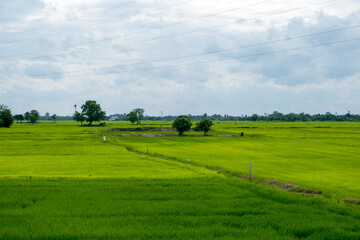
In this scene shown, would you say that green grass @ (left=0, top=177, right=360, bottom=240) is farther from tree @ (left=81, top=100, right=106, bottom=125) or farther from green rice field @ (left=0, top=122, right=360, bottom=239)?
tree @ (left=81, top=100, right=106, bottom=125)

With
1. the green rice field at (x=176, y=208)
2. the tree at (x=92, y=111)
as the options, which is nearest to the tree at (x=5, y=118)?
the tree at (x=92, y=111)

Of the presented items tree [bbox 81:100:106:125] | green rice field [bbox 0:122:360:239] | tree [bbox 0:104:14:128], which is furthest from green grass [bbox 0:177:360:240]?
tree [bbox 81:100:106:125]

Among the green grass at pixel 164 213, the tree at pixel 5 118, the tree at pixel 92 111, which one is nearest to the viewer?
the green grass at pixel 164 213

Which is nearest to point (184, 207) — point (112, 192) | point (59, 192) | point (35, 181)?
point (112, 192)

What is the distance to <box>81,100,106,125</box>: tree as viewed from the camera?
175m

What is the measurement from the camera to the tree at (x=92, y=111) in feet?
574

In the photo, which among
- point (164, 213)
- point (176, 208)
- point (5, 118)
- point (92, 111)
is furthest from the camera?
point (92, 111)

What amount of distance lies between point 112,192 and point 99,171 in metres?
9.00

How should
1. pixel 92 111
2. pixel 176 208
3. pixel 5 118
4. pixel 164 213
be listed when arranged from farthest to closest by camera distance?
pixel 92 111 < pixel 5 118 < pixel 176 208 < pixel 164 213

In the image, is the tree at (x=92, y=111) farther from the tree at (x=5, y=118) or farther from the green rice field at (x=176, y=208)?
the green rice field at (x=176, y=208)

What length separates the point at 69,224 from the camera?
476 inches

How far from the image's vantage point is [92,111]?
175375 millimetres

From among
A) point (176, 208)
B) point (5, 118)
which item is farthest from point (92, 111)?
point (176, 208)

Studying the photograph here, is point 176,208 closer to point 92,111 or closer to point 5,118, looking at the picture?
point 5,118
